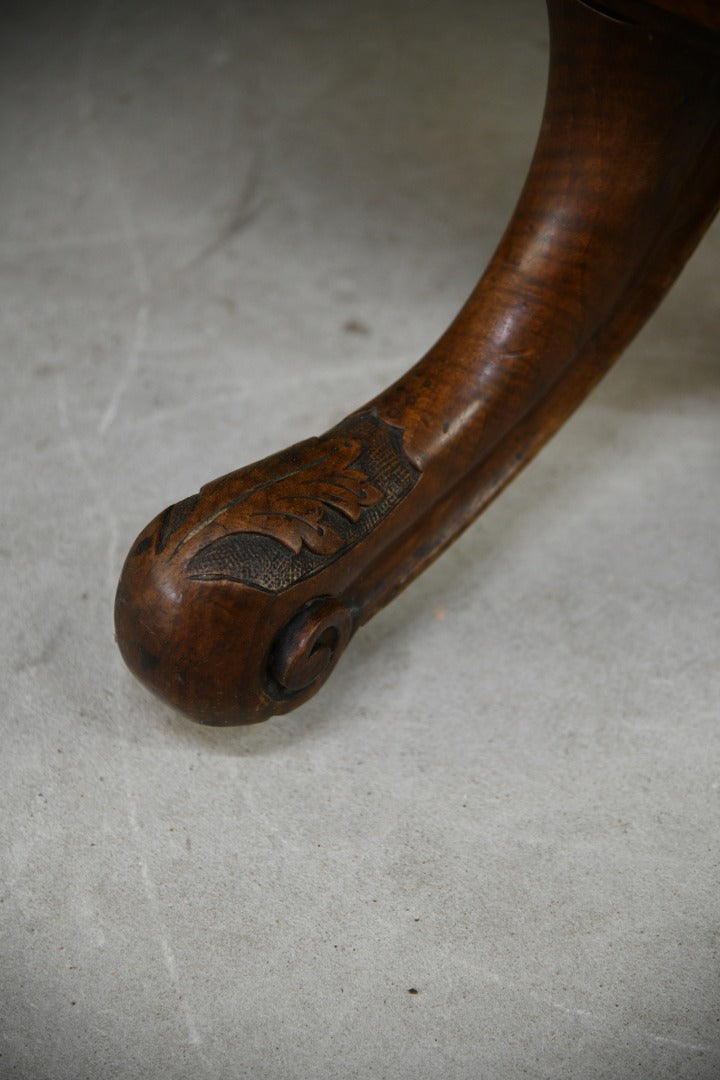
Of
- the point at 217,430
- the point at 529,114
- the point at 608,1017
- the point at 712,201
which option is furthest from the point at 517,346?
the point at 529,114

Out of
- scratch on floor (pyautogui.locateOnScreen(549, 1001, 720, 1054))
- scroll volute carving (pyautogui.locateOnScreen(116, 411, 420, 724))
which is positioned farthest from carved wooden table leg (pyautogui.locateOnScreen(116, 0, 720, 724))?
scratch on floor (pyautogui.locateOnScreen(549, 1001, 720, 1054))

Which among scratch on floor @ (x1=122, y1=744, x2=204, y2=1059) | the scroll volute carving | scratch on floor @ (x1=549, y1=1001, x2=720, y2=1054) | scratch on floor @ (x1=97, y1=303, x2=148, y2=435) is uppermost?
the scroll volute carving

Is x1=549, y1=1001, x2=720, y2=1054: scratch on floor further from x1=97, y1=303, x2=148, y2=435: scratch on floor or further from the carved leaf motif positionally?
x1=97, y1=303, x2=148, y2=435: scratch on floor

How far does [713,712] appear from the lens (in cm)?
75

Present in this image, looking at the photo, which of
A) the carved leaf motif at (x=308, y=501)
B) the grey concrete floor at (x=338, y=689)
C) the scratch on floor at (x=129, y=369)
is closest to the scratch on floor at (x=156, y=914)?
the grey concrete floor at (x=338, y=689)

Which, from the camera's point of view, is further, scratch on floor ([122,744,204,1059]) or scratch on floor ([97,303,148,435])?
scratch on floor ([97,303,148,435])

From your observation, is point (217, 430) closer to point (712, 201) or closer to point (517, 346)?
point (517, 346)

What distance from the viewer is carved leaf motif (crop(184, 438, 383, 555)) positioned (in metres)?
0.68

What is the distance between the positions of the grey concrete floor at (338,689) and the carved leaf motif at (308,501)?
5.0 inches

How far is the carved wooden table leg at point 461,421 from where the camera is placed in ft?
2.15

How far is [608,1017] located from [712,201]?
52cm

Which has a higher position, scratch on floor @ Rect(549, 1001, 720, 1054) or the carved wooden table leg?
the carved wooden table leg

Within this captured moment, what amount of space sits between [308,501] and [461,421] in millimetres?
121

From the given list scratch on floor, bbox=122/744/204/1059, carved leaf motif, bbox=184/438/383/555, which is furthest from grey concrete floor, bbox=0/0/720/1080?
carved leaf motif, bbox=184/438/383/555
